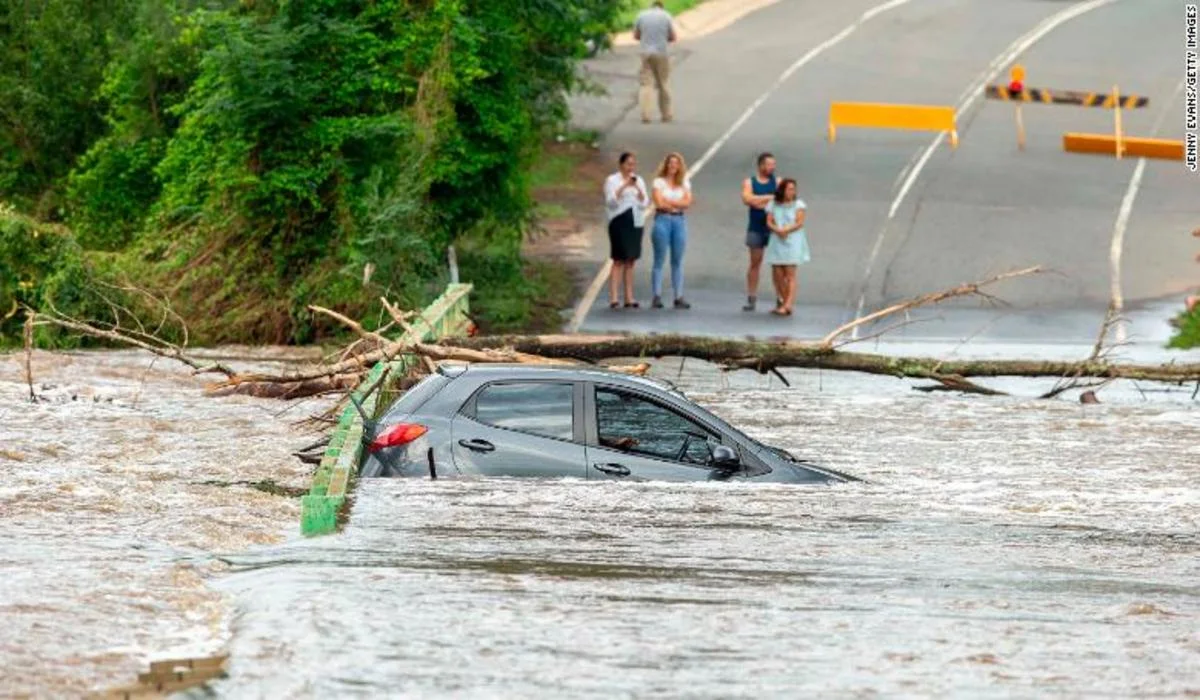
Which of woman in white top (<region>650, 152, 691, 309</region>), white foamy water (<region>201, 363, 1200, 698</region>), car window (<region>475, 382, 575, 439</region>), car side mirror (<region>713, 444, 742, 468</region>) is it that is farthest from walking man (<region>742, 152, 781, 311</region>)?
car window (<region>475, 382, 575, 439</region>)

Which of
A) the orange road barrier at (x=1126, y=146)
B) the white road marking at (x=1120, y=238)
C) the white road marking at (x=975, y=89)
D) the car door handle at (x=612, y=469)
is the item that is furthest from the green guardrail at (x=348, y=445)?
the orange road barrier at (x=1126, y=146)

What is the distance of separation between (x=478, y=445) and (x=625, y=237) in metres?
14.5

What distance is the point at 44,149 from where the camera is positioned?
116ft

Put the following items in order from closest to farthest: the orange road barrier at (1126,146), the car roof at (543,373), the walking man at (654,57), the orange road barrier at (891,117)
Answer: the car roof at (543,373), the orange road barrier at (1126,146), the orange road barrier at (891,117), the walking man at (654,57)

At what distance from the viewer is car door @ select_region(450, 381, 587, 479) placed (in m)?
15.4

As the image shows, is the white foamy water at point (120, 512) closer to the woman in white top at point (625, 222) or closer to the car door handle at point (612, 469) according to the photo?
the car door handle at point (612, 469)

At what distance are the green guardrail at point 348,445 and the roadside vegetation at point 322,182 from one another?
2.92m

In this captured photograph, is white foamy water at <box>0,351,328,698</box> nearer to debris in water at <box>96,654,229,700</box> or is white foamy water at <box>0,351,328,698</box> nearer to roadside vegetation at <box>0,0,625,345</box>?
debris in water at <box>96,654,229,700</box>

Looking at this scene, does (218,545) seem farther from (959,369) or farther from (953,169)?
(953,169)

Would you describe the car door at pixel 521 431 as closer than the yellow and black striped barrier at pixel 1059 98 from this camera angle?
Yes

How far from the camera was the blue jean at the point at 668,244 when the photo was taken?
30.1 metres

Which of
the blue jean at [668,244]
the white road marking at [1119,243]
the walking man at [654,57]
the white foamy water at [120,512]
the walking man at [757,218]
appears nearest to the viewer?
the white foamy water at [120,512]

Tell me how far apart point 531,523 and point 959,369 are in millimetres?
9974

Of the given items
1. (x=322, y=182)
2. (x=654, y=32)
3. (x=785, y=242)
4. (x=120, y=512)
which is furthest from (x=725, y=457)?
(x=654, y=32)
